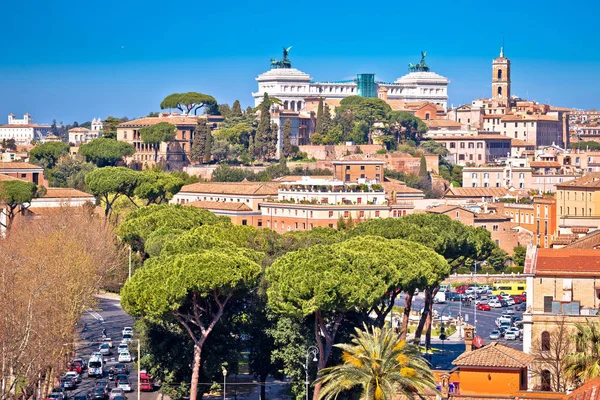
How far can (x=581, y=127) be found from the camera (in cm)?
18200

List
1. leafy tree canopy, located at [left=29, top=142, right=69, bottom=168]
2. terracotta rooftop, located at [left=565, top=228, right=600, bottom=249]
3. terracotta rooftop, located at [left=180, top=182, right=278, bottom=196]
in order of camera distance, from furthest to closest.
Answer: leafy tree canopy, located at [left=29, top=142, right=69, bottom=168]
terracotta rooftop, located at [left=180, top=182, right=278, bottom=196]
terracotta rooftop, located at [left=565, top=228, right=600, bottom=249]

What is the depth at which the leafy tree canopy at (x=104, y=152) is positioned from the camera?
126062 mm

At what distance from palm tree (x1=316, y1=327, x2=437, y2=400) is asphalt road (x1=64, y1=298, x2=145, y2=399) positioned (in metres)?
15.4

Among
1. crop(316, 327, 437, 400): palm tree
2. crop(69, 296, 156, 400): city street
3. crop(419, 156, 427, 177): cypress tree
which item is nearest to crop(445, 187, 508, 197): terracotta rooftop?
crop(419, 156, 427, 177): cypress tree

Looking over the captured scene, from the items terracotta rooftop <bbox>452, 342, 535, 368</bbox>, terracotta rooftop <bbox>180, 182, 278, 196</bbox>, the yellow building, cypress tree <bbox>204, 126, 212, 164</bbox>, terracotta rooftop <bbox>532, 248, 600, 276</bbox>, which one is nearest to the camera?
terracotta rooftop <bbox>452, 342, 535, 368</bbox>

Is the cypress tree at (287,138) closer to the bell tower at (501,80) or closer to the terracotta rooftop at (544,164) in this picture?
the terracotta rooftop at (544,164)

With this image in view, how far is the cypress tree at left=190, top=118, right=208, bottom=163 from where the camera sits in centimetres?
12544

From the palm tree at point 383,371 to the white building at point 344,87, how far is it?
380ft

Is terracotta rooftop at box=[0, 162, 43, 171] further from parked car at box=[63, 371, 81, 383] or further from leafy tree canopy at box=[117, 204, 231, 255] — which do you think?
parked car at box=[63, 371, 81, 383]

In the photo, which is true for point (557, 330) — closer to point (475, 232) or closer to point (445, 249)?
point (445, 249)

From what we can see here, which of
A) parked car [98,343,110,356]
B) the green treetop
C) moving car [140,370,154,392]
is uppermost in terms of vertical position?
the green treetop

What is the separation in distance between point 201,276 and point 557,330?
10.3 m

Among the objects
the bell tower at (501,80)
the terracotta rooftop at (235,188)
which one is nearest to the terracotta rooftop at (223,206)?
the terracotta rooftop at (235,188)

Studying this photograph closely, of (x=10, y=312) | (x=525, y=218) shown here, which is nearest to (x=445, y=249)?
(x=10, y=312)
